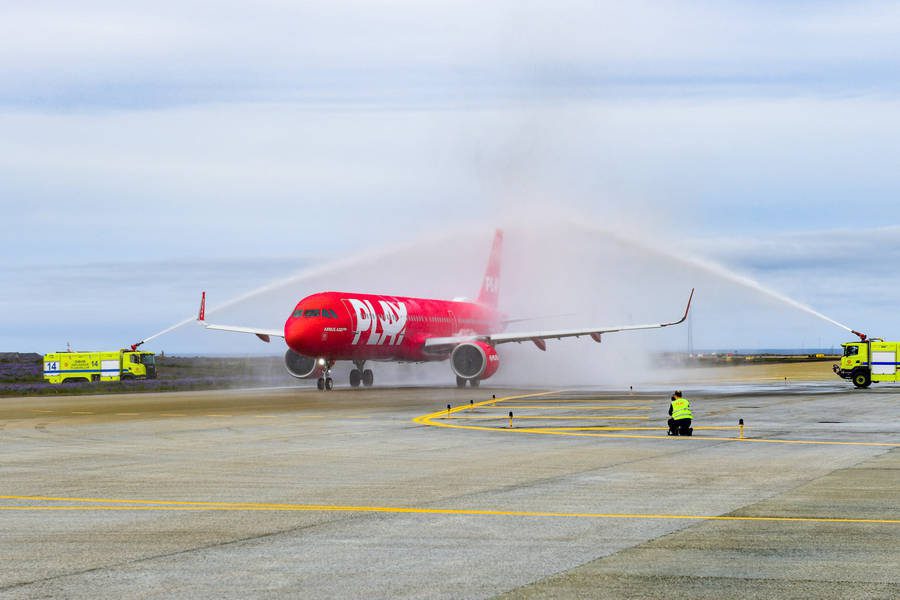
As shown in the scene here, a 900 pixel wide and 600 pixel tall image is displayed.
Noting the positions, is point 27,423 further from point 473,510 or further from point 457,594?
point 457,594

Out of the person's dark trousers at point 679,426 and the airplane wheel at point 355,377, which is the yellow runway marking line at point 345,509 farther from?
the airplane wheel at point 355,377

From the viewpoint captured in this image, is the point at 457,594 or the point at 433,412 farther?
the point at 433,412

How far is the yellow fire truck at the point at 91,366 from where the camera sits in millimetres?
84375

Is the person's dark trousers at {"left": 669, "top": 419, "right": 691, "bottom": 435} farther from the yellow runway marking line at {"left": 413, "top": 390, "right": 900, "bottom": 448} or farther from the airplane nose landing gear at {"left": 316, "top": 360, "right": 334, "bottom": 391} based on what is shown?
the airplane nose landing gear at {"left": 316, "top": 360, "right": 334, "bottom": 391}

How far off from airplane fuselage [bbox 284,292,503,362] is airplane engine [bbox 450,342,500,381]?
13.5 feet

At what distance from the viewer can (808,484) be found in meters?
19.2

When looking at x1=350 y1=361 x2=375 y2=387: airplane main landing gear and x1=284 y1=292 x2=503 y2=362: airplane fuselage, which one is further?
x1=350 y1=361 x2=375 y2=387: airplane main landing gear

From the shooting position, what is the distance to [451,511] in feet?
53.1

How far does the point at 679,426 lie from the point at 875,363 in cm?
3924

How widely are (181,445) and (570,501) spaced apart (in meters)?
14.0

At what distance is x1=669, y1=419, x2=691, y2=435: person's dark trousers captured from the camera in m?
30.2

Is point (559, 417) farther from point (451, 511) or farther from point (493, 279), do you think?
point (493, 279)

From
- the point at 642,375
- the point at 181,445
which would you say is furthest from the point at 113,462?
the point at 642,375

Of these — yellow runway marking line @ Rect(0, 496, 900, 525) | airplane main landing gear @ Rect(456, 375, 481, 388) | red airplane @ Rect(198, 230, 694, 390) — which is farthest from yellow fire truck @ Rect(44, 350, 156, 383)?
yellow runway marking line @ Rect(0, 496, 900, 525)
